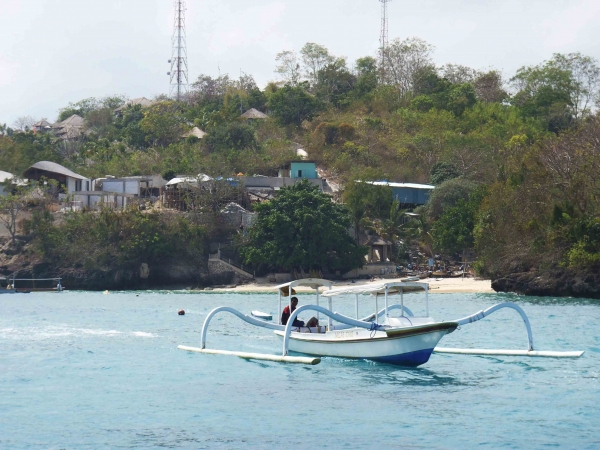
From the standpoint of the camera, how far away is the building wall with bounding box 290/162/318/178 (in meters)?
66.4

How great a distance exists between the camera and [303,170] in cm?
6650

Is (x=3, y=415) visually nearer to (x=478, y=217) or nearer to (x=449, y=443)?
(x=449, y=443)

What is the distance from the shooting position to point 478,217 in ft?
170

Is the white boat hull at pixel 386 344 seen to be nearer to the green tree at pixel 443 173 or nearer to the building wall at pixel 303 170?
the green tree at pixel 443 173

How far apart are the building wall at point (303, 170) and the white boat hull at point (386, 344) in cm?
4494

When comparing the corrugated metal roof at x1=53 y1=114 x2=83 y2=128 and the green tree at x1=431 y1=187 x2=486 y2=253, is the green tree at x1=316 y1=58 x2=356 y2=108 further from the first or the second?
the green tree at x1=431 y1=187 x2=486 y2=253

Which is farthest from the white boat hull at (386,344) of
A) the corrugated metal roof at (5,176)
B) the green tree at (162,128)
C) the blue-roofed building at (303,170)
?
the green tree at (162,128)

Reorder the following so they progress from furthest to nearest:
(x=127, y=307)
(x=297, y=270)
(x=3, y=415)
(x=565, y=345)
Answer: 1. (x=297, y=270)
2. (x=127, y=307)
3. (x=565, y=345)
4. (x=3, y=415)

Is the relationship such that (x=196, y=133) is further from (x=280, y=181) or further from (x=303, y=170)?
(x=280, y=181)

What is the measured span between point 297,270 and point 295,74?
139ft

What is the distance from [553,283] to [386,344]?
26.8 meters

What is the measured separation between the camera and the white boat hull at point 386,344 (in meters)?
19.8

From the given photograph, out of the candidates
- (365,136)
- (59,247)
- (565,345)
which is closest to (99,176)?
(59,247)

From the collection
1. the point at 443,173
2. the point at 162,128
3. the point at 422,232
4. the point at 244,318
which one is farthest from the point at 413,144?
the point at 244,318
